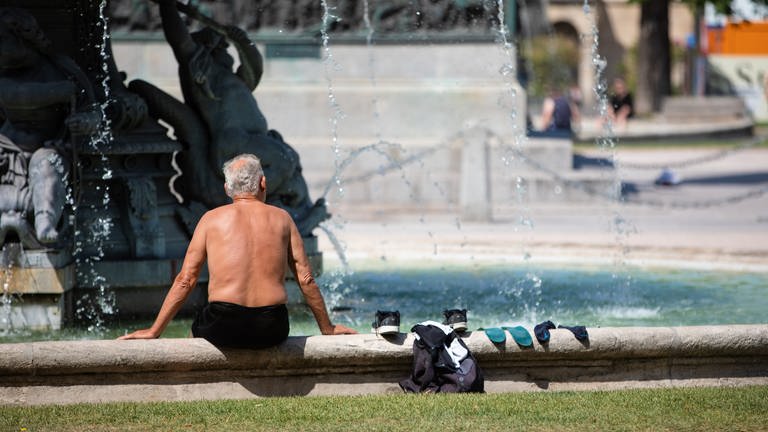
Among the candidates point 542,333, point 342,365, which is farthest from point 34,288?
point 542,333

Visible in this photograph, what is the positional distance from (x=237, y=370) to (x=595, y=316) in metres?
4.11

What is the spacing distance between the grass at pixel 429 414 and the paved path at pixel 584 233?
6.35 m

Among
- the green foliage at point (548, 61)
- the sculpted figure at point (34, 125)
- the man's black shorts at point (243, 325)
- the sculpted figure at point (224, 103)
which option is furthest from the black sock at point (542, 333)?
the green foliage at point (548, 61)

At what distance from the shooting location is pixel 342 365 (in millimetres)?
7246

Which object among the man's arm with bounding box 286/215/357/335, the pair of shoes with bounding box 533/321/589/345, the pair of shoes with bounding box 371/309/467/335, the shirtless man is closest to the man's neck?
the shirtless man

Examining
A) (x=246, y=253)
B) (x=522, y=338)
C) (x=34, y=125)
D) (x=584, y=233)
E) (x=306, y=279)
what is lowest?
(x=584, y=233)

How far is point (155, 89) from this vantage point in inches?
416

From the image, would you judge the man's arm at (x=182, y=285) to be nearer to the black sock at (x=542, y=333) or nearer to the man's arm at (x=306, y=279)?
the man's arm at (x=306, y=279)

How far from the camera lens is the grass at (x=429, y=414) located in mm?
6461

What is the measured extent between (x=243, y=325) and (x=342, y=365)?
0.50 metres

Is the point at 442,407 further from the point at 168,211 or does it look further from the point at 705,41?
the point at 705,41

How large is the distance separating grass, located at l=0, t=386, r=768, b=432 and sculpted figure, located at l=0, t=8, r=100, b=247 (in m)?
2.68

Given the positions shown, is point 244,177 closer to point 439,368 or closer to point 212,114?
point 439,368

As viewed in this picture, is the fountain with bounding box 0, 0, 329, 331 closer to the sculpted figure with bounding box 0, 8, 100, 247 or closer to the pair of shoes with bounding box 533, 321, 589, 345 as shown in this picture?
the sculpted figure with bounding box 0, 8, 100, 247
